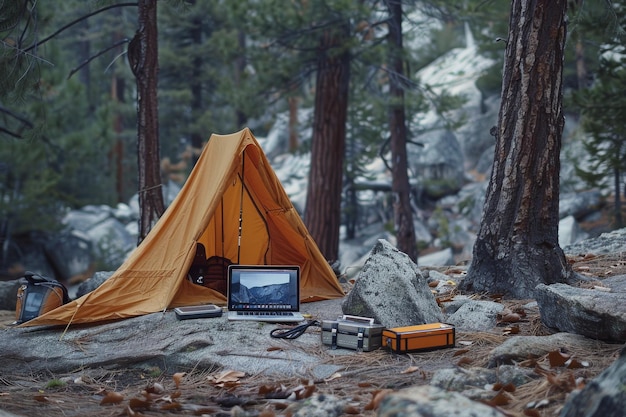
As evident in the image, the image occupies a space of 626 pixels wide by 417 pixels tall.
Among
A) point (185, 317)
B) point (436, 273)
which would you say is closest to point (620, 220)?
point (436, 273)

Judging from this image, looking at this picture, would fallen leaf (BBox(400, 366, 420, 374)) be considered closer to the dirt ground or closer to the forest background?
the dirt ground

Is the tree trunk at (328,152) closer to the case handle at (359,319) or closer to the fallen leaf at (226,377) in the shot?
the case handle at (359,319)

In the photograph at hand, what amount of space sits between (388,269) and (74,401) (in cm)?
246

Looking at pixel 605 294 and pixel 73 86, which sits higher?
pixel 73 86

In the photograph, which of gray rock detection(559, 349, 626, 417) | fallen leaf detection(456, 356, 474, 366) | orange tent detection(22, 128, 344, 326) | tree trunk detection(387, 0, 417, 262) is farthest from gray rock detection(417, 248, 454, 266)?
gray rock detection(559, 349, 626, 417)

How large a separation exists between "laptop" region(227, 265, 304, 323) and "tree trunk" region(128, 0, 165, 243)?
2777 mm

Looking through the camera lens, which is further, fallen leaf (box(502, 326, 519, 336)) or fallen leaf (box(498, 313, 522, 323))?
fallen leaf (box(498, 313, 522, 323))

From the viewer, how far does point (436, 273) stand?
23.1 ft

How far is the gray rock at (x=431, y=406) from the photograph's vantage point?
2.47 m

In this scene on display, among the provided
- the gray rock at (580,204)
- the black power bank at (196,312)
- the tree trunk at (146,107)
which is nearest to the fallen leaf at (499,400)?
the black power bank at (196,312)

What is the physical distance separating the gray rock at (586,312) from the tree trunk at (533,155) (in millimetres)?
1031

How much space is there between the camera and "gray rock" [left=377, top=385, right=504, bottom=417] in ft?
8.11

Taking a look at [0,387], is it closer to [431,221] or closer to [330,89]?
[330,89]

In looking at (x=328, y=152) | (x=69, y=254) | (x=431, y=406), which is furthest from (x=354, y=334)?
(x=69, y=254)
